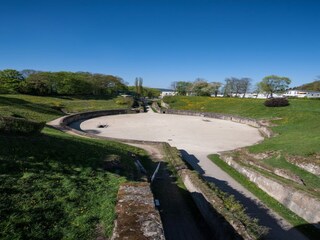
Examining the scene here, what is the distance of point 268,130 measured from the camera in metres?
23.0

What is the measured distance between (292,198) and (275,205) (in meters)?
0.71

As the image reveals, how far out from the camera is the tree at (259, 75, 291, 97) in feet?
235

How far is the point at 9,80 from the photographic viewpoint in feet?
150

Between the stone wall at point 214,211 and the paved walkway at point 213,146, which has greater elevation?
the stone wall at point 214,211

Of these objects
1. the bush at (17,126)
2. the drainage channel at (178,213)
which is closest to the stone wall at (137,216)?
the drainage channel at (178,213)

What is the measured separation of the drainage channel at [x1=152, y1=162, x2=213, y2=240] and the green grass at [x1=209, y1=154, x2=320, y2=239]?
345 centimetres

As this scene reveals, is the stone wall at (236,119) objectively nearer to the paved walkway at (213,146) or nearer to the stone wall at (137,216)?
the paved walkway at (213,146)

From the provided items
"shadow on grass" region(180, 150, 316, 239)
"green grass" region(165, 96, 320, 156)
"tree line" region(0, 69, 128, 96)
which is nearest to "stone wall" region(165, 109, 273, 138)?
"green grass" region(165, 96, 320, 156)

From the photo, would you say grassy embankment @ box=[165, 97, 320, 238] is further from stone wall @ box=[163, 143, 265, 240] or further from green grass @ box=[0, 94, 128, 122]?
green grass @ box=[0, 94, 128, 122]

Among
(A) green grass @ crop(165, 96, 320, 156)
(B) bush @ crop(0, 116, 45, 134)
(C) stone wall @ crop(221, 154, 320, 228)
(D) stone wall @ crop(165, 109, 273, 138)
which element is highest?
(B) bush @ crop(0, 116, 45, 134)

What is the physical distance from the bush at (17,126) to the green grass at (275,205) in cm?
975

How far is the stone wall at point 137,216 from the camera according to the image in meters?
3.50

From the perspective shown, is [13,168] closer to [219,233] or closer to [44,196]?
[44,196]

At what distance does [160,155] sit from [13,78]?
47286mm
